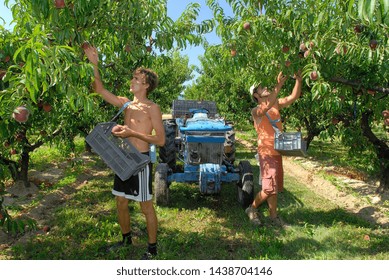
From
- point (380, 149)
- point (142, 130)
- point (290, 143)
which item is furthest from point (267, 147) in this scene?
point (380, 149)

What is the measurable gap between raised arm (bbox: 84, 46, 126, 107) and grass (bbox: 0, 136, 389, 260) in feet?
5.84

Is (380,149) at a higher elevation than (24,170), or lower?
higher

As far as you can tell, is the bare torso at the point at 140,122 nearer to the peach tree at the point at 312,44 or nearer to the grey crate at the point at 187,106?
the peach tree at the point at 312,44

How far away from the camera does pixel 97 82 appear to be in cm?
321

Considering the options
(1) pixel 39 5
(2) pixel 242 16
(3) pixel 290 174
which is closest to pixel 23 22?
(1) pixel 39 5

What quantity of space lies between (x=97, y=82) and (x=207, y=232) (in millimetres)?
2537

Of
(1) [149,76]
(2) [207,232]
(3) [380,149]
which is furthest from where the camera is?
(3) [380,149]

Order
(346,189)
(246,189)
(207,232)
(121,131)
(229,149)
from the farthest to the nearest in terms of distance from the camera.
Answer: (229,149) < (346,189) < (246,189) < (207,232) < (121,131)

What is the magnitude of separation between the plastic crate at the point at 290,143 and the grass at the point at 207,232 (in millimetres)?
1088

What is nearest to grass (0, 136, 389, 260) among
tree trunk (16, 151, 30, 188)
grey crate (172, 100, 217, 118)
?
tree trunk (16, 151, 30, 188)

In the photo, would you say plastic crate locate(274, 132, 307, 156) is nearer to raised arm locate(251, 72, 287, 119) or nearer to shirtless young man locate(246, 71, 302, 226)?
shirtless young man locate(246, 71, 302, 226)

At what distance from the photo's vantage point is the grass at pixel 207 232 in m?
3.78

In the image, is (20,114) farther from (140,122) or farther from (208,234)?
(208,234)

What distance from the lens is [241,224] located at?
4711 mm
